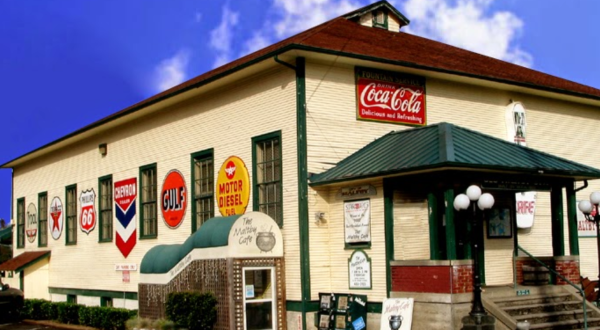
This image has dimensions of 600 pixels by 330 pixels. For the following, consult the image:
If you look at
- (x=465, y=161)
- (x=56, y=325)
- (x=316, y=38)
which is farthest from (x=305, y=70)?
(x=56, y=325)

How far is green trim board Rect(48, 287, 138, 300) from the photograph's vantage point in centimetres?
2486

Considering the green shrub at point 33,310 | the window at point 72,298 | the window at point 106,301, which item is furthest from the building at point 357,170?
the window at point 72,298

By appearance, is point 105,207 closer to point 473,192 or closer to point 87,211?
point 87,211

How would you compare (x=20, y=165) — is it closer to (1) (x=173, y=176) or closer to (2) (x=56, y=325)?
(2) (x=56, y=325)

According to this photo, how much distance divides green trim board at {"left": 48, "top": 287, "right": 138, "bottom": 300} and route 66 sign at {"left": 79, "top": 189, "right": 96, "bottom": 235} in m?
2.14

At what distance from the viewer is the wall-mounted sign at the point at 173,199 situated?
22547 mm

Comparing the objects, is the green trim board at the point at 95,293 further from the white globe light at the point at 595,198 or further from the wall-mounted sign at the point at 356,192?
the white globe light at the point at 595,198

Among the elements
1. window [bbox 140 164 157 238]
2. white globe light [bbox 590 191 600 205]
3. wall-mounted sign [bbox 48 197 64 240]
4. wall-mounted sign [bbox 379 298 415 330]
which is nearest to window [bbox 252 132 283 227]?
wall-mounted sign [bbox 379 298 415 330]

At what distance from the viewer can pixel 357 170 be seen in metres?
17.0

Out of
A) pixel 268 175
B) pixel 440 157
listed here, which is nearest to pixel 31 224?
pixel 268 175

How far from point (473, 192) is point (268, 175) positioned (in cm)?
608

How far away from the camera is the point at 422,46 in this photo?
2384cm

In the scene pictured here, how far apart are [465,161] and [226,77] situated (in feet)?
23.3

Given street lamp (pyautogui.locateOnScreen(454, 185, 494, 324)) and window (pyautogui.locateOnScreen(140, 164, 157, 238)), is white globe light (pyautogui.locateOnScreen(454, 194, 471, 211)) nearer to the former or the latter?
street lamp (pyautogui.locateOnScreen(454, 185, 494, 324))
